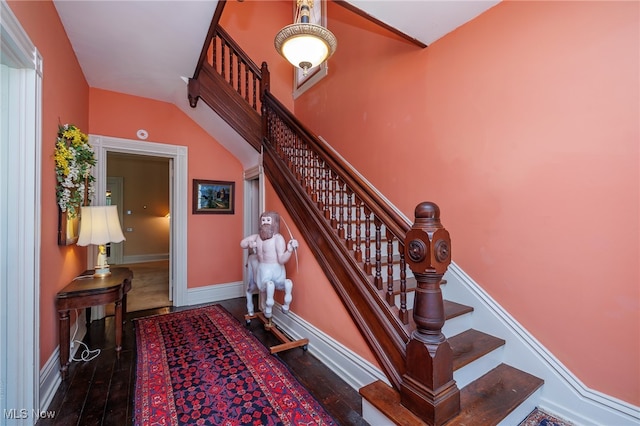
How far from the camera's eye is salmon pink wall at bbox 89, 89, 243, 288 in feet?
11.9

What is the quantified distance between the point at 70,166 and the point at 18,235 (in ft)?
2.96

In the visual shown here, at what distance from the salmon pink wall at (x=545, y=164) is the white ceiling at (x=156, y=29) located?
1.02 ft

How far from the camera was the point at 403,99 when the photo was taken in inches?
113

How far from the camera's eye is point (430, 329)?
153 cm

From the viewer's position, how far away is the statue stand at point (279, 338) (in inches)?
98.3

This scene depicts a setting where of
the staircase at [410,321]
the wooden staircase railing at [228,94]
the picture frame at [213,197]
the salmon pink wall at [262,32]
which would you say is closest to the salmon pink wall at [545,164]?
the staircase at [410,321]

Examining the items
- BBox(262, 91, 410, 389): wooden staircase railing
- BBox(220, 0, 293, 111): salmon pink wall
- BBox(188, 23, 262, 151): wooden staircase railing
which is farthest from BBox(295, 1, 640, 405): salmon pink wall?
BBox(220, 0, 293, 111): salmon pink wall

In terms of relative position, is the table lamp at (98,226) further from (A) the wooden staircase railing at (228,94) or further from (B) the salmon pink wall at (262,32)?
(B) the salmon pink wall at (262,32)

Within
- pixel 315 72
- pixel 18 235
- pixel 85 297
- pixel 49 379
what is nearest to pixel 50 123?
pixel 18 235

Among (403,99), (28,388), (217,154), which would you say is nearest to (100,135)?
(217,154)

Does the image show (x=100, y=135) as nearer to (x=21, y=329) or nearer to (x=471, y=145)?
(x=21, y=329)

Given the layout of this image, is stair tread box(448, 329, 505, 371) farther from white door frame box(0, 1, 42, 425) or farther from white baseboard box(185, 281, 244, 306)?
white baseboard box(185, 281, 244, 306)

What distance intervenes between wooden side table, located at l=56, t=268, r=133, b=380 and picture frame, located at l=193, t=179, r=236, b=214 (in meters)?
1.49

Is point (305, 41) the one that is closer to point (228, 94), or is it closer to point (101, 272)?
point (228, 94)
